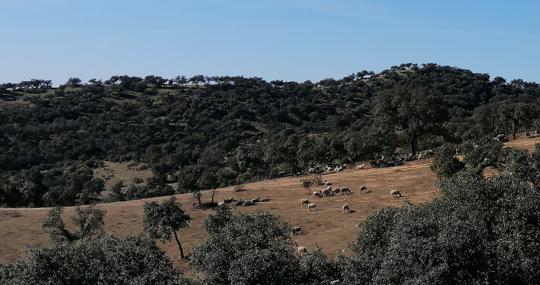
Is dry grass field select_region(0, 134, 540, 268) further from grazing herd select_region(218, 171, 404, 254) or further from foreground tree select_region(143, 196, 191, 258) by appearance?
foreground tree select_region(143, 196, 191, 258)

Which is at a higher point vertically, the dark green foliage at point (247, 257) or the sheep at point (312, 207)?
the dark green foliage at point (247, 257)

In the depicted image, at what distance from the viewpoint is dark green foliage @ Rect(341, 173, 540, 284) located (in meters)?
32.8

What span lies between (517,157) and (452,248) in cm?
2568

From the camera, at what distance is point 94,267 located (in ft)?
117

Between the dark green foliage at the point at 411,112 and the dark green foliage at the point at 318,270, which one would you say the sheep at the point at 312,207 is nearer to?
the dark green foliage at the point at 411,112

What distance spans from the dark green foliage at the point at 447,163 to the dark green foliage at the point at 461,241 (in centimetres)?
2836

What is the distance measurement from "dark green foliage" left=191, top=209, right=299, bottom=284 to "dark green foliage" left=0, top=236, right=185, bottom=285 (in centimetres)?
251

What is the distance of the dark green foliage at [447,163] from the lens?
2825 inches

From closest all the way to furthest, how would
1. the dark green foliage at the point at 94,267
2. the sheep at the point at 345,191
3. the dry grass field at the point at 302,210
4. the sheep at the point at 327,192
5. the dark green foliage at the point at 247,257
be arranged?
the dark green foliage at the point at 94,267, the dark green foliage at the point at 247,257, the dry grass field at the point at 302,210, the sheep at the point at 345,191, the sheep at the point at 327,192

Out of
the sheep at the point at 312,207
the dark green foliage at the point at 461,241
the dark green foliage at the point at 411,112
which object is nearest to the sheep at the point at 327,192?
Result: the sheep at the point at 312,207

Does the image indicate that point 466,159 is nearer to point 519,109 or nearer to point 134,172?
point 519,109

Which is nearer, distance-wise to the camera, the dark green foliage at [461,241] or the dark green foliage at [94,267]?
the dark green foliage at [461,241]

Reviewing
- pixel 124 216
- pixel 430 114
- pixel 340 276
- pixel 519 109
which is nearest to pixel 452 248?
pixel 340 276

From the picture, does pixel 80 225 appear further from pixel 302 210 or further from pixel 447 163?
pixel 447 163
